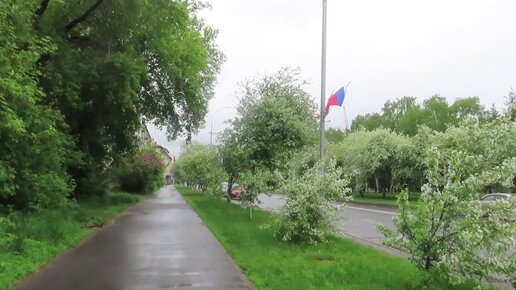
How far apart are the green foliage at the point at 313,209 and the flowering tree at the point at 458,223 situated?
4145mm

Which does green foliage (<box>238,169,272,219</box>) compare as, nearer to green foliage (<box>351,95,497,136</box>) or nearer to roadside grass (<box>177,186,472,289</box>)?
roadside grass (<box>177,186,472,289</box>)

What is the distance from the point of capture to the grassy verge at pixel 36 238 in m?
8.15

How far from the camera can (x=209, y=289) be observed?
7.27 metres

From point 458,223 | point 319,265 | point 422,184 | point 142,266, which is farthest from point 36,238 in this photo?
point 422,184

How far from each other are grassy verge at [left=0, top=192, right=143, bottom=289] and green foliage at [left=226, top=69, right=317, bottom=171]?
20.2 feet

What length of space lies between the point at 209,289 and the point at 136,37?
37.4 ft

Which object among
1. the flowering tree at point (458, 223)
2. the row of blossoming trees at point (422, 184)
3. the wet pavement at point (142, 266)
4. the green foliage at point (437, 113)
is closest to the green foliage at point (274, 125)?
the row of blossoming trees at point (422, 184)

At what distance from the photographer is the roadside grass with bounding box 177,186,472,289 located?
7.55 meters

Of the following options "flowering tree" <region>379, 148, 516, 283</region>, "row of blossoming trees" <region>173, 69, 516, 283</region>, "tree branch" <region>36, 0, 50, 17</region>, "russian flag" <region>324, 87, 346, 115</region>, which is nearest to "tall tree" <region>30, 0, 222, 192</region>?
Result: "tree branch" <region>36, 0, 50, 17</region>

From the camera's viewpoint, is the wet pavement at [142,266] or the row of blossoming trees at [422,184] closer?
the row of blossoming trees at [422,184]

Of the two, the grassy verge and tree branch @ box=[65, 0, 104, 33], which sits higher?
tree branch @ box=[65, 0, 104, 33]

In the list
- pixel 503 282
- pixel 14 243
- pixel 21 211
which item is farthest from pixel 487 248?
pixel 21 211

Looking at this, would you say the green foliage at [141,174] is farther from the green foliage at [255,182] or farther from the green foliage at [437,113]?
the green foliage at [437,113]

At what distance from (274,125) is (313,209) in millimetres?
6603
